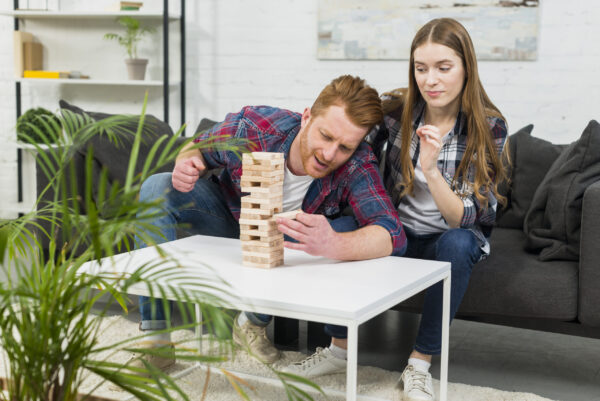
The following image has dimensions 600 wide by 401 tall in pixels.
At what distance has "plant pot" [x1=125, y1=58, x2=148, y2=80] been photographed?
4094 mm

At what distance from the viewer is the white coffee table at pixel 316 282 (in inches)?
54.4

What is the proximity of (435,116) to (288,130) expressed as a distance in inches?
17.6

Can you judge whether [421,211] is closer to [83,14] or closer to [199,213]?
[199,213]

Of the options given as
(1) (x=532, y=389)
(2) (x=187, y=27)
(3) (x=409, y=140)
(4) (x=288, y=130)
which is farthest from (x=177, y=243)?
(2) (x=187, y=27)

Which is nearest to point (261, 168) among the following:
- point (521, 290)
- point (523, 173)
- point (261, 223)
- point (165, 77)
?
point (261, 223)

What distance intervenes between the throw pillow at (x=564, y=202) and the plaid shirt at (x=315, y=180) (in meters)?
0.61

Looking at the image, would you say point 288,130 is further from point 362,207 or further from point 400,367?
point 400,367

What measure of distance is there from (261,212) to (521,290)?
2.91 ft

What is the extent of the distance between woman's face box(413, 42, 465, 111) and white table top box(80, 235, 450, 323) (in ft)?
1.72

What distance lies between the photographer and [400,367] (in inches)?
93.0

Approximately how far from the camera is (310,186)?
214 centimetres

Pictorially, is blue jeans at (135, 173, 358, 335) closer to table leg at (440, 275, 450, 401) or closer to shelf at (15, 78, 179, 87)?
table leg at (440, 275, 450, 401)

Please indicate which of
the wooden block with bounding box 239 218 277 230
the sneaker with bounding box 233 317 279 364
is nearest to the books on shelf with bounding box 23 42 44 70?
the sneaker with bounding box 233 317 279 364

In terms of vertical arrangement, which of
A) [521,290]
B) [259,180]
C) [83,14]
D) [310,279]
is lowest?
[521,290]
